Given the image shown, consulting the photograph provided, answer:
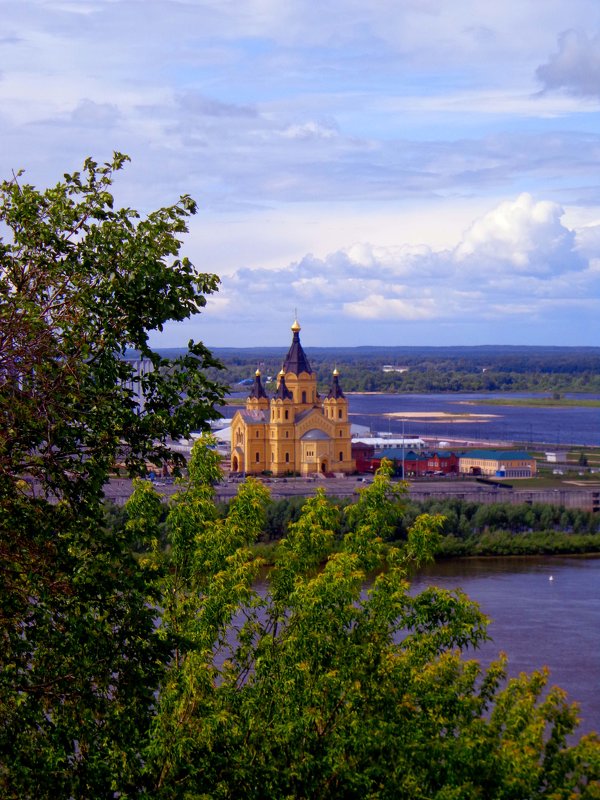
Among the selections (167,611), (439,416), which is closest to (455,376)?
(439,416)

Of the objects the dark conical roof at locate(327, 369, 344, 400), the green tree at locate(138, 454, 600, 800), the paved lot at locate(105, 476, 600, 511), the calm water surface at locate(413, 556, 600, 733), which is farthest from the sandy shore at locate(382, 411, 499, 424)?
the green tree at locate(138, 454, 600, 800)

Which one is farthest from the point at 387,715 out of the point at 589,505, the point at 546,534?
the point at 589,505

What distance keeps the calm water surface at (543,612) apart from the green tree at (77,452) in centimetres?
744

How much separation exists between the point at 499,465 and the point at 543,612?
62.5ft

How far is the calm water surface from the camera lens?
40.0ft

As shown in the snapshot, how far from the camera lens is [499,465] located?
34594mm

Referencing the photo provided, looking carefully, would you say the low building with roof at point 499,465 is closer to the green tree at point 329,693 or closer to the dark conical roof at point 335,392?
the dark conical roof at point 335,392

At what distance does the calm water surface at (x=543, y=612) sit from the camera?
1220cm

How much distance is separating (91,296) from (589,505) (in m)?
25.9

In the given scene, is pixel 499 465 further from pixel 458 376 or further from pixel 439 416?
pixel 458 376

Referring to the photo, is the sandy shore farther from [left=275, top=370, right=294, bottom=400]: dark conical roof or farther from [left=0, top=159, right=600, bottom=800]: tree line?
[left=0, top=159, right=600, bottom=800]: tree line

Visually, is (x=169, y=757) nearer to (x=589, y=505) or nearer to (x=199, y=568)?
(x=199, y=568)

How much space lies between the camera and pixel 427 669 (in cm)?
539

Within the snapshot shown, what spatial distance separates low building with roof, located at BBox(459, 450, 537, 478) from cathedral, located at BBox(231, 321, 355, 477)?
4012 mm
